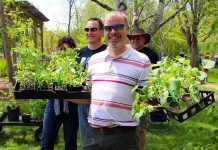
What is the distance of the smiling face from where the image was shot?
87.2 inches

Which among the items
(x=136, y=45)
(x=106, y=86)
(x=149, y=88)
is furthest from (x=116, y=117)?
(x=136, y=45)

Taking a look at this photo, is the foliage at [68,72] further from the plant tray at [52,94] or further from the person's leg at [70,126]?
the person's leg at [70,126]

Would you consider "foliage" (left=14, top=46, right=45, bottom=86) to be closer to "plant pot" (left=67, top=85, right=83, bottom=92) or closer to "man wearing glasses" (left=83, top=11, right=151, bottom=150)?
"plant pot" (left=67, top=85, right=83, bottom=92)

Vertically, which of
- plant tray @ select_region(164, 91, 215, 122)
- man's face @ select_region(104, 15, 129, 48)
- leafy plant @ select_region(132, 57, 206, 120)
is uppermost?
man's face @ select_region(104, 15, 129, 48)

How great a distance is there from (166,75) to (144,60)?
0.85m

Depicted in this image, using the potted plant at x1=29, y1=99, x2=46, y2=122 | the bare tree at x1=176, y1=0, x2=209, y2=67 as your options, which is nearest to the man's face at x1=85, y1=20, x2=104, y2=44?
the potted plant at x1=29, y1=99, x2=46, y2=122

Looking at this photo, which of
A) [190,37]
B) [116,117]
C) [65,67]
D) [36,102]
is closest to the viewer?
[116,117]

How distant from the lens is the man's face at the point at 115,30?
7.27 ft

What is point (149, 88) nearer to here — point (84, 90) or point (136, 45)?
point (84, 90)

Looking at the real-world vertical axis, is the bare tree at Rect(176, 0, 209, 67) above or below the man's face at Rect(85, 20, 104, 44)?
above

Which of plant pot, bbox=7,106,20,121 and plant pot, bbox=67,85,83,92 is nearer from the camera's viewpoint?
plant pot, bbox=67,85,83,92

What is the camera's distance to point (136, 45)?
140 inches

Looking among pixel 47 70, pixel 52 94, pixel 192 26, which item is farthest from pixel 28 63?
pixel 192 26

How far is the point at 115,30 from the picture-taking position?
2.21 meters
